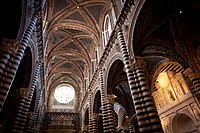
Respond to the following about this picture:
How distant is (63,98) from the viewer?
2777 cm

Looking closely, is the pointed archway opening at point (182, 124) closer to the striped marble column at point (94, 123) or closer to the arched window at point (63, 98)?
the striped marble column at point (94, 123)

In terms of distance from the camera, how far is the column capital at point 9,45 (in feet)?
23.7

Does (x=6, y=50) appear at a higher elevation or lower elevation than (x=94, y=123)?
higher

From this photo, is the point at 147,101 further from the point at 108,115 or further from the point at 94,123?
the point at 94,123

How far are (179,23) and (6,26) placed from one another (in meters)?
10.5

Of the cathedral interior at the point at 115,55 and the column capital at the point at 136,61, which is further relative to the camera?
the column capital at the point at 136,61

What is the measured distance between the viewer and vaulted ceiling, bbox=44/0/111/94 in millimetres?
16219

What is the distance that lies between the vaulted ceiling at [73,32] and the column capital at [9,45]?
868 cm

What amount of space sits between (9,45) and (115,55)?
6619 mm

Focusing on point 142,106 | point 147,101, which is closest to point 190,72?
point 147,101

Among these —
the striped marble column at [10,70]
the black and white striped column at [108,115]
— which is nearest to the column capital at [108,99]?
the black and white striped column at [108,115]

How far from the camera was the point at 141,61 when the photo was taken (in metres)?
8.79

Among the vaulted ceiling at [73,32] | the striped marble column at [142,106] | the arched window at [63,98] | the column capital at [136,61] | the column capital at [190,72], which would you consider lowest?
the striped marble column at [142,106]

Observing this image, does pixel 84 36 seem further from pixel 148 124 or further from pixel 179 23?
pixel 148 124
